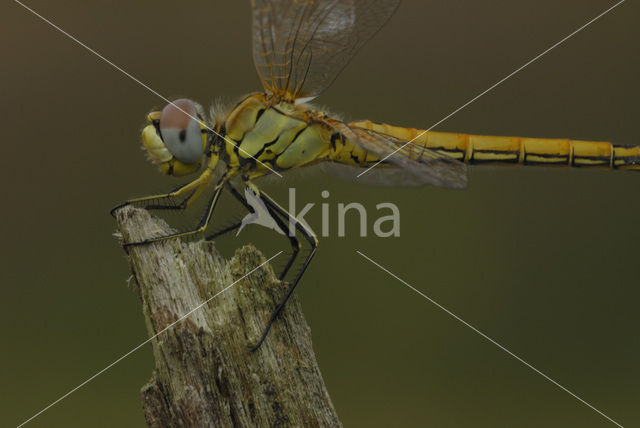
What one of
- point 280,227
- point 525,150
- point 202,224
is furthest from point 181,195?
point 525,150

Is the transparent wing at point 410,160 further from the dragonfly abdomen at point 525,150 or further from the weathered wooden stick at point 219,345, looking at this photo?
the weathered wooden stick at point 219,345

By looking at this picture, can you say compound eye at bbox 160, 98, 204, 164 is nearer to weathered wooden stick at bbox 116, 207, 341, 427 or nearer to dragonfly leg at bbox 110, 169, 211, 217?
dragonfly leg at bbox 110, 169, 211, 217

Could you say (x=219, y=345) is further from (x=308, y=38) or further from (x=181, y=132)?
(x=308, y=38)

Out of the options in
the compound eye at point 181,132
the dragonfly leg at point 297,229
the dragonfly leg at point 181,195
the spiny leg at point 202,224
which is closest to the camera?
the spiny leg at point 202,224

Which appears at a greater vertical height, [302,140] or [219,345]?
[302,140]

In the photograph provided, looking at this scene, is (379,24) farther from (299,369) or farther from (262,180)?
(299,369)

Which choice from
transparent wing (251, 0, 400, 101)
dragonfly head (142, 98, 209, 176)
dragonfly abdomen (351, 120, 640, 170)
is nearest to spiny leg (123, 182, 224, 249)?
dragonfly head (142, 98, 209, 176)

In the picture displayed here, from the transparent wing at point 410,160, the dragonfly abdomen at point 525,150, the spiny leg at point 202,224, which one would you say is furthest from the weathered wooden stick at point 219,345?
the dragonfly abdomen at point 525,150
